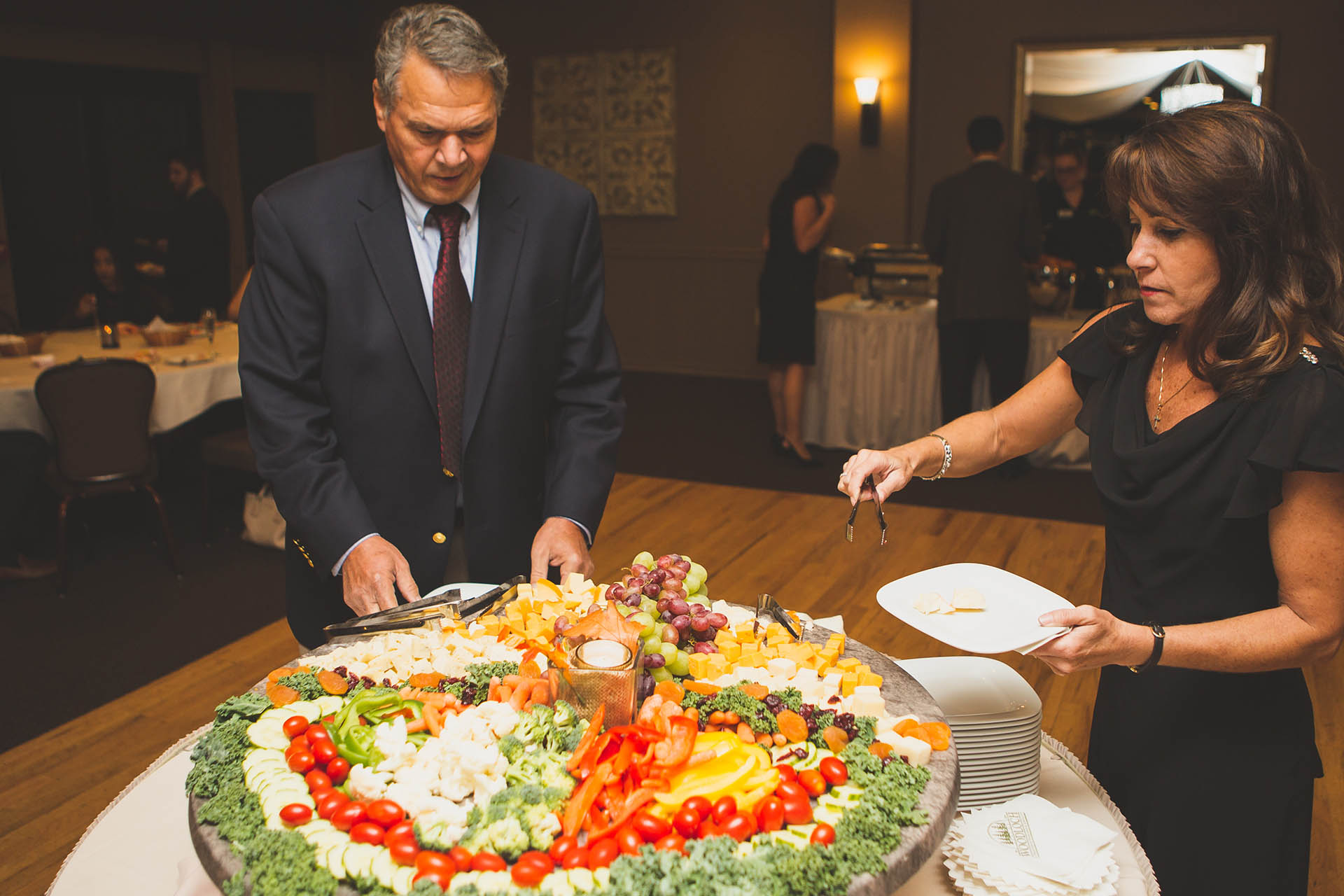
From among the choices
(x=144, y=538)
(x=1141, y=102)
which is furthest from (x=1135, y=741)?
(x=1141, y=102)

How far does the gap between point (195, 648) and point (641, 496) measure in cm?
235

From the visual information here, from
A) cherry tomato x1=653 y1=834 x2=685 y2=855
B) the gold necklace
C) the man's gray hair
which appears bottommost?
cherry tomato x1=653 y1=834 x2=685 y2=855

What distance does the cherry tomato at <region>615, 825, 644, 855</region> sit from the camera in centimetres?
109

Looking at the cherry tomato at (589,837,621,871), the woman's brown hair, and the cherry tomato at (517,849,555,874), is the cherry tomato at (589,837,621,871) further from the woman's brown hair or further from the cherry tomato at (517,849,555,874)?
the woman's brown hair

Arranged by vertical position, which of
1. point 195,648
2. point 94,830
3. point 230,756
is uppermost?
point 230,756

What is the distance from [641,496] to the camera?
5.50 meters

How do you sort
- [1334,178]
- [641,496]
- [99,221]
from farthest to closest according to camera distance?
[99,221], [1334,178], [641,496]

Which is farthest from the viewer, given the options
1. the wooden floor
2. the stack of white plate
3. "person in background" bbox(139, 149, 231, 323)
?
"person in background" bbox(139, 149, 231, 323)

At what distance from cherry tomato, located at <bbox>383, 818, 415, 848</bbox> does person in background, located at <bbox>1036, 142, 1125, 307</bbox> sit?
5332 millimetres

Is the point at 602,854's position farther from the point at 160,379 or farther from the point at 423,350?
the point at 160,379

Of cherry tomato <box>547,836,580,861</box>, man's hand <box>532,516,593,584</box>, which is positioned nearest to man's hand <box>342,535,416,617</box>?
man's hand <box>532,516,593,584</box>

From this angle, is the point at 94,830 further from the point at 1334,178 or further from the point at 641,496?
the point at 1334,178

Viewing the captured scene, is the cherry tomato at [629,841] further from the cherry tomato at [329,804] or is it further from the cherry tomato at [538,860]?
the cherry tomato at [329,804]

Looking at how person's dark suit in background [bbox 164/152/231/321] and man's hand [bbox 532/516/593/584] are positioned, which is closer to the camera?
man's hand [bbox 532/516/593/584]
